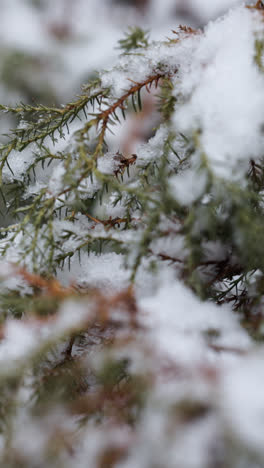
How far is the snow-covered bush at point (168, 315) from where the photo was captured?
0.37 m

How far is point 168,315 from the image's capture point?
43cm

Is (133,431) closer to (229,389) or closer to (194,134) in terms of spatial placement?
(229,389)

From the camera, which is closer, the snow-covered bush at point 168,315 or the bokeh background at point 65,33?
the snow-covered bush at point 168,315

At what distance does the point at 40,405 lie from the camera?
0.44 m

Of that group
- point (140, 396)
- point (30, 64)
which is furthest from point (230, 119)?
point (30, 64)

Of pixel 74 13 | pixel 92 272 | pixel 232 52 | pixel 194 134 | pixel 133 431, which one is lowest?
pixel 133 431

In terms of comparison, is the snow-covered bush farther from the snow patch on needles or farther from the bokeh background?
the bokeh background

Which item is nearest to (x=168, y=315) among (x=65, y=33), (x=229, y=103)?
(x=229, y=103)

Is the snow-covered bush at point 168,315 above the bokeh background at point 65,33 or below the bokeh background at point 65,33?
below

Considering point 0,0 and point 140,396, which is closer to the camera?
point 140,396

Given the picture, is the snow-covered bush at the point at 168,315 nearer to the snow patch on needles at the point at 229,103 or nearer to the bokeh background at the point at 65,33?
the snow patch on needles at the point at 229,103

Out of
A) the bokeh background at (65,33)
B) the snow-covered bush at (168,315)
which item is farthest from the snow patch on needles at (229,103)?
the bokeh background at (65,33)

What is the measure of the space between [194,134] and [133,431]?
0.35m

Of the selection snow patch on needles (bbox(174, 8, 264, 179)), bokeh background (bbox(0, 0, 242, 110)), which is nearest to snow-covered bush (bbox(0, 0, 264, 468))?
snow patch on needles (bbox(174, 8, 264, 179))
